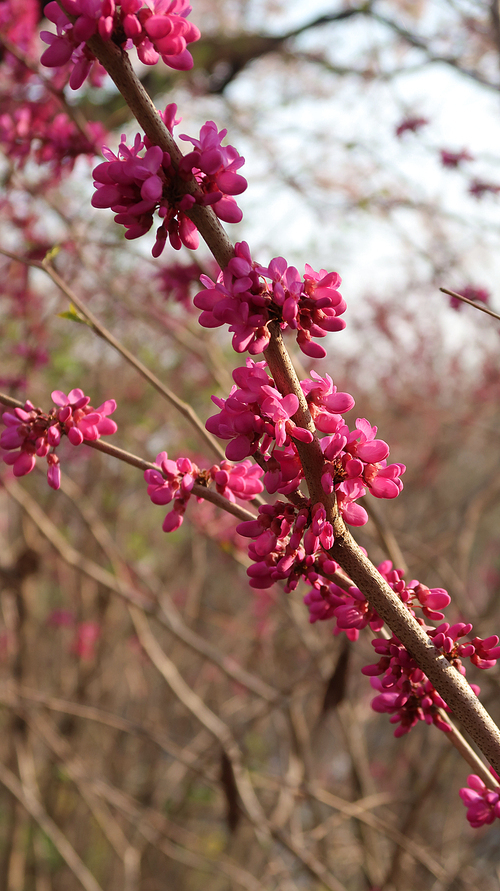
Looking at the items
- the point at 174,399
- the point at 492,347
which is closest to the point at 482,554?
the point at 492,347

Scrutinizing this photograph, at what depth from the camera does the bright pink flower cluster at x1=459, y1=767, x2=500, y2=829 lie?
41.0 inches

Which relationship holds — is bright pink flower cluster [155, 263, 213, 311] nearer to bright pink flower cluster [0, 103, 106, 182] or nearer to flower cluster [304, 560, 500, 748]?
bright pink flower cluster [0, 103, 106, 182]

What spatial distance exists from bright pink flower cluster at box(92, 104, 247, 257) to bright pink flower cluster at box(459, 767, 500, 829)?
1.04 meters

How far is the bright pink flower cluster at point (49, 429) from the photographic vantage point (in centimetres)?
104

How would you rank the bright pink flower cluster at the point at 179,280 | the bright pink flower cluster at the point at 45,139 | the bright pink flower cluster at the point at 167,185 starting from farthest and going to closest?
the bright pink flower cluster at the point at 179,280 < the bright pink flower cluster at the point at 45,139 < the bright pink flower cluster at the point at 167,185

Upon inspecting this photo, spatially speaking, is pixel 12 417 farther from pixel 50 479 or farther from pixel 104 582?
pixel 104 582

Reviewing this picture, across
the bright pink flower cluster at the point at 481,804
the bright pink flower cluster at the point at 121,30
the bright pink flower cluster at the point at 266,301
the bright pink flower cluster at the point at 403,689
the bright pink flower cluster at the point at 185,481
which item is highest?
the bright pink flower cluster at the point at 121,30

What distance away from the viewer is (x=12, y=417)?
1.05 metres

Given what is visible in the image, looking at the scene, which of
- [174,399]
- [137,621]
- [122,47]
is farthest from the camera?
[137,621]

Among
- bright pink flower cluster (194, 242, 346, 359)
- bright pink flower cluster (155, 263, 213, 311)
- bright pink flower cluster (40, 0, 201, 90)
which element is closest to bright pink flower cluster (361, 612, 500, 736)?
bright pink flower cluster (194, 242, 346, 359)

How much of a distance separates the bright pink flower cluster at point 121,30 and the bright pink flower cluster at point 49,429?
501 mm

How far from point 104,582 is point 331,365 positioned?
220 inches

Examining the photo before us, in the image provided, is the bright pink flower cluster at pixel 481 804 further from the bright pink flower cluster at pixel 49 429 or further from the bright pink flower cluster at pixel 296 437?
the bright pink flower cluster at pixel 49 429

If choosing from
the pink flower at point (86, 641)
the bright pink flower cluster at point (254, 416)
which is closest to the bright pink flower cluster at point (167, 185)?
the bright pink flower cluster at point (254, 416)
